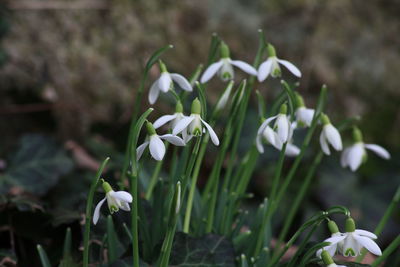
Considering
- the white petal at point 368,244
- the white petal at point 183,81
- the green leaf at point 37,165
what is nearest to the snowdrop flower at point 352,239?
the white petal at point 368,244

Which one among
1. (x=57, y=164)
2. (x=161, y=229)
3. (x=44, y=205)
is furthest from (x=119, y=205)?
(x=57, y=164)

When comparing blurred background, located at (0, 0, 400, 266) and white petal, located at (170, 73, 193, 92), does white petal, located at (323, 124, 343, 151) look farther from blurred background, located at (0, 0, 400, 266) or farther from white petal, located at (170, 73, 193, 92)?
Answer: blurred background, located at (0, 0, 400, 266)

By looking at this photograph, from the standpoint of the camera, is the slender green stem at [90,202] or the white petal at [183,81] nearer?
the slender green stem at [90,202]

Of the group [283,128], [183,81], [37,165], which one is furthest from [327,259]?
[37,165]

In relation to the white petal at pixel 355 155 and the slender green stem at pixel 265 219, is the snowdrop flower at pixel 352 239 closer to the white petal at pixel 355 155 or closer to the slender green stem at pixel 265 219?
the slender green stem at pixel 265 219

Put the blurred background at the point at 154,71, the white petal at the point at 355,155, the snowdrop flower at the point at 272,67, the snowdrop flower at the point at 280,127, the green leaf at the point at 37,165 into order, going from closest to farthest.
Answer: the snowdrop flower at the point at 280,127 < the snowdrop flower at the point at 272,67 < the white petal at the point at 355,155 < the green leaf at the point at 37,165 < the blurred background at the point at 154,71

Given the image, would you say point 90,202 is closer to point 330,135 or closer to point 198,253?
point 198,253
